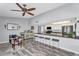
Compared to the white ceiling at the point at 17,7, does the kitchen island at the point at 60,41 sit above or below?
below

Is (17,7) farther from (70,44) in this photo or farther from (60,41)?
(70,44)

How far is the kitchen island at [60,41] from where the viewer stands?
228cm

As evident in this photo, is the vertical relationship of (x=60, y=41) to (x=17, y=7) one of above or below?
below

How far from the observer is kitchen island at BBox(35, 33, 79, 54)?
228cm

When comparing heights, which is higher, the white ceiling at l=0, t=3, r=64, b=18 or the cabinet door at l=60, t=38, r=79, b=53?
the white ceiling at l=0, t=3, r=64, b=18

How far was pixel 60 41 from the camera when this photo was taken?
8.07 ft

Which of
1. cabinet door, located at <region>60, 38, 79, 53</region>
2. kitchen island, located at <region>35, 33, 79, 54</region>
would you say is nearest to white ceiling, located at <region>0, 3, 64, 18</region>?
kitchen island, located at <region>35, 33, 79, 54</region>

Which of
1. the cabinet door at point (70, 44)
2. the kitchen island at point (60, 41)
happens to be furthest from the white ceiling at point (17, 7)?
the cabinet door at point (70, 44)

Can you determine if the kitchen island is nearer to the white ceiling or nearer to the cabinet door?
the cabinet door

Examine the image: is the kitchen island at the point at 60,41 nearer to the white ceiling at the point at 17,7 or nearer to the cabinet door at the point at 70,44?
the cabinet door at the point at 70,44

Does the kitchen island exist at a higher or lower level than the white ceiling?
lower

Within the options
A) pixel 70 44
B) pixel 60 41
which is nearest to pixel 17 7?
pixel 60 41

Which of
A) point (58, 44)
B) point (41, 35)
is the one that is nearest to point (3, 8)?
point (41, 35)

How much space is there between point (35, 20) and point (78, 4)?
113 centimetres
